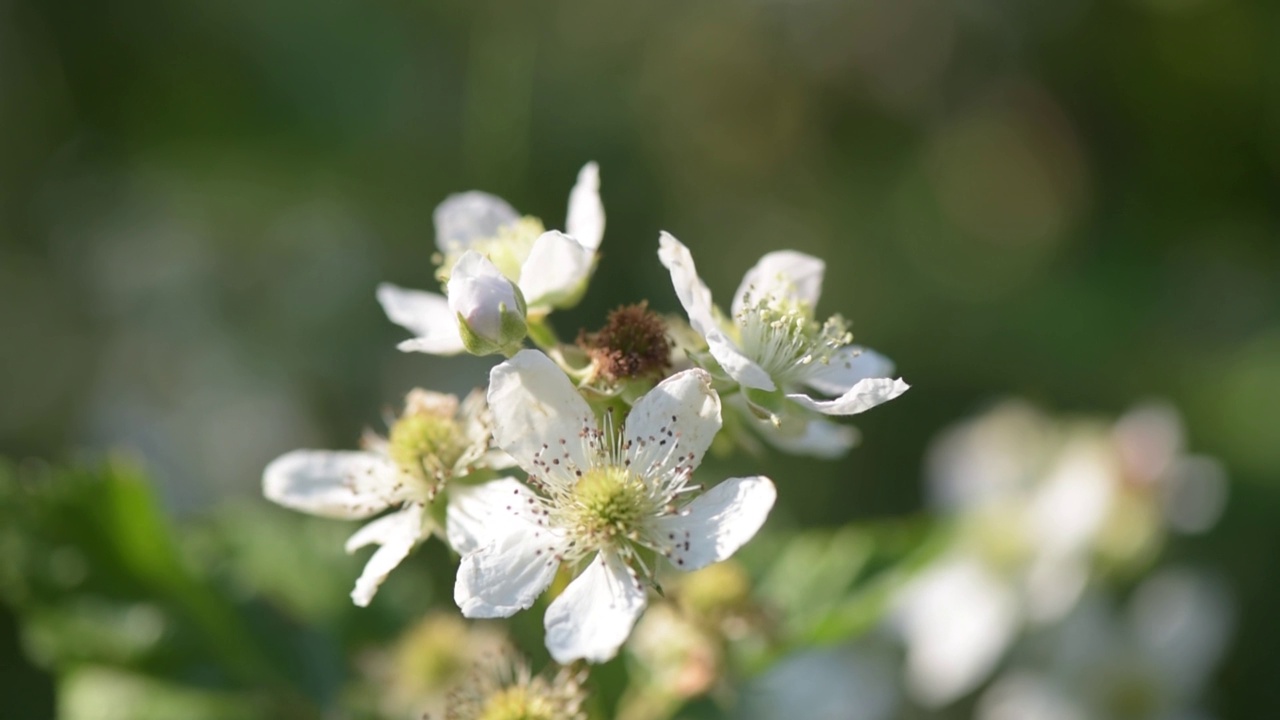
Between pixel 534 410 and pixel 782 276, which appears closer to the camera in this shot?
pixel 534 410

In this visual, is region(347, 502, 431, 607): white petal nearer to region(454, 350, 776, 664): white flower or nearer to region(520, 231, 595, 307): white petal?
region(454, 350, 776, 664): white flower

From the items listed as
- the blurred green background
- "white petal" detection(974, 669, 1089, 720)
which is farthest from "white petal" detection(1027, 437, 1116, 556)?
the blurred green background

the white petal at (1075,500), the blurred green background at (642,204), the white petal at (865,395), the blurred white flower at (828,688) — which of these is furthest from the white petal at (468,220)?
the blurred green background at (642,204)

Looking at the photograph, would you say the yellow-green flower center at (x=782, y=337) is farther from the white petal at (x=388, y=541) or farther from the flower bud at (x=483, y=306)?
the white petal at (x=388, y=541)

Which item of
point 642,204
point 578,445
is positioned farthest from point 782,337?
point 642,204

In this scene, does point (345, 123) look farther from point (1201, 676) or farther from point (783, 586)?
point (1201, 676)

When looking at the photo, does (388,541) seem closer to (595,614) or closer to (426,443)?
(426,443)
